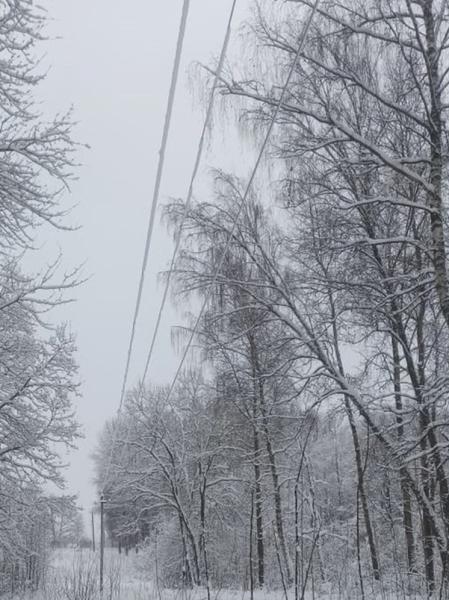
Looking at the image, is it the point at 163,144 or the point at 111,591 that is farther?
the point at 111,591

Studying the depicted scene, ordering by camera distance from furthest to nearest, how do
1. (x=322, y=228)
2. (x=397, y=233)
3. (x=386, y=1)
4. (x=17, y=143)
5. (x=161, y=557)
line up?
1. (x=161, y=557)
2. (x=397, y=233)
3. (x=322, y=228)
4. (x=17, y=143)
5. (x=386, y=1)

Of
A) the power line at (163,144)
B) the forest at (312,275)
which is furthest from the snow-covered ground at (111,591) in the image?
the power line at (163,144)

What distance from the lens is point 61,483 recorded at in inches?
466

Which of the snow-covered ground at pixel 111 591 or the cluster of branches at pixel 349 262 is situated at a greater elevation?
the cluster of branches at pixel 349 262

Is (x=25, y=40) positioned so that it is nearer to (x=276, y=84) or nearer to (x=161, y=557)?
(x=276, y=84)

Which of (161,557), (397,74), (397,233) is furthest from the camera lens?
(161,557)

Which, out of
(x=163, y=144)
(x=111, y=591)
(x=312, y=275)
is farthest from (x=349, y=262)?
(x=163, y=144)

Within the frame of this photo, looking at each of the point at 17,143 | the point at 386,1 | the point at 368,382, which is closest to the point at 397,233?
the point at 368,382

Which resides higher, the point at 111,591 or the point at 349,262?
the point at 349,262

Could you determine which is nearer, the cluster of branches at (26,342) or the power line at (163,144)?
the power line at (163,144)

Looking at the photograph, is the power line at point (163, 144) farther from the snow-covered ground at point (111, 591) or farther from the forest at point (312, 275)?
the snow-covered ground at point (111, 591)

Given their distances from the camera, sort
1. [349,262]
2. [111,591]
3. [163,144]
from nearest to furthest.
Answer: [163,144], [111,591], [349,262]

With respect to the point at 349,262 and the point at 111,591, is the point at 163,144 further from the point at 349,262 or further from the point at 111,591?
the point at 349,262

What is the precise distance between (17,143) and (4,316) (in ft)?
9.58
